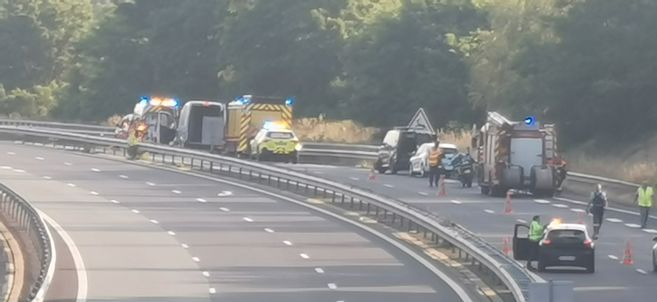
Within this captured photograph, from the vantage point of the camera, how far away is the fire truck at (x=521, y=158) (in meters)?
52.0

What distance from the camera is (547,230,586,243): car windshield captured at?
3300cm

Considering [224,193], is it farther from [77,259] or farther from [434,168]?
[77,259]

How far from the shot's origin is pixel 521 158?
5231 centimetres

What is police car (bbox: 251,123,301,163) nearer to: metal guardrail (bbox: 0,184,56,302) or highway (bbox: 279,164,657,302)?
highway (bbox: 279,164,657,302)

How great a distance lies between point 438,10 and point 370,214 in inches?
1678

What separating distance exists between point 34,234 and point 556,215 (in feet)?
43.9

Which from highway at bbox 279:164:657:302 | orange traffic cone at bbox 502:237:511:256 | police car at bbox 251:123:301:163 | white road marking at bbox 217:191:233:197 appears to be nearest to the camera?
highway at bbox 279:164:657:302

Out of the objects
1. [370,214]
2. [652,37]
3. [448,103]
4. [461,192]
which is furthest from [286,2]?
[370,214]

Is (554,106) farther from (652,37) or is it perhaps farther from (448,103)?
(448,103)

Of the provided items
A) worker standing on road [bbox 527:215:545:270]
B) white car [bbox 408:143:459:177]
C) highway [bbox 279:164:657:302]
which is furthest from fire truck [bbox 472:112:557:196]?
worker standing on road [bbox 527:215:545:270]

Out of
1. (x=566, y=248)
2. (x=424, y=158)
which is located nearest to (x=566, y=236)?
(x=566, y=248)

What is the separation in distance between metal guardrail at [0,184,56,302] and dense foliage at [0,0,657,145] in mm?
25366

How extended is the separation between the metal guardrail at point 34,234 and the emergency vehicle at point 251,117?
61.3 feet

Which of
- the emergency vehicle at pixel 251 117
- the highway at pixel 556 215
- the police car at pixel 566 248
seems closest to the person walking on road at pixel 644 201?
the highway at pixel 556 215
